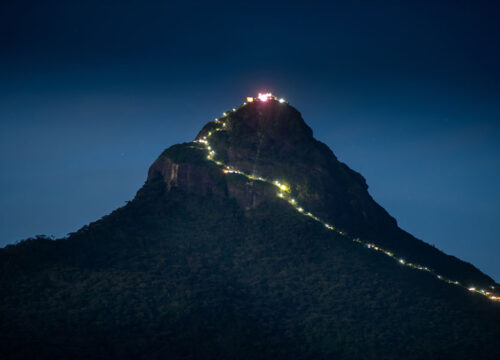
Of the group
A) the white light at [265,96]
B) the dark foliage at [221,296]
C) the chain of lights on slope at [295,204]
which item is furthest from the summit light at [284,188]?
the white light at [265,96]

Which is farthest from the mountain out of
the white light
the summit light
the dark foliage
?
the summit light

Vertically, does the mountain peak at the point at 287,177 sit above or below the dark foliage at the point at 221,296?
above

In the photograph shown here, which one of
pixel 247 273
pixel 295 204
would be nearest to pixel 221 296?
pixel 247 273

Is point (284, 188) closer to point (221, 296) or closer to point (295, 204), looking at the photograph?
point (295, 204)

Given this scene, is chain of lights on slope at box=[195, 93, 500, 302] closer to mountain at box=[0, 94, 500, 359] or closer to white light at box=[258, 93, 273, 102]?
white light at box=[258, 93, 273, 102]

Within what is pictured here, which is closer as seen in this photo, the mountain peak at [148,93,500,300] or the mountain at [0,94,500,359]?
the mountain at [0,94,500,359]

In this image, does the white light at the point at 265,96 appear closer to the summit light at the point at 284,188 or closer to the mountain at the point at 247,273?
the mountain at the point at 247,273

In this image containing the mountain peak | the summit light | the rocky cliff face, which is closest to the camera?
the mountain peak

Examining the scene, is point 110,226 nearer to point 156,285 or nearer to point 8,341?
point 156,285

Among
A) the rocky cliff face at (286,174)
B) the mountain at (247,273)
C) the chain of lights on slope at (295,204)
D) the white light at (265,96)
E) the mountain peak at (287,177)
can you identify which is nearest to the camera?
the mountain at (247,273)
